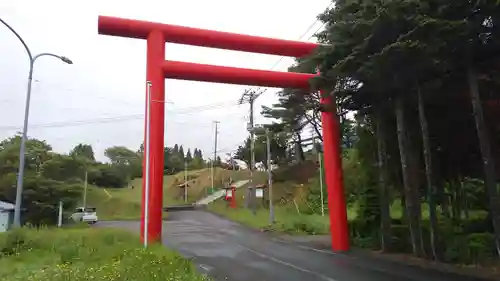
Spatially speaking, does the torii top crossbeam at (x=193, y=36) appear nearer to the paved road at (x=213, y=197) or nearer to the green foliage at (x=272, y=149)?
the green foliage at (x=272, y=149)

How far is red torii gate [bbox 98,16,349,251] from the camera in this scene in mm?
13555

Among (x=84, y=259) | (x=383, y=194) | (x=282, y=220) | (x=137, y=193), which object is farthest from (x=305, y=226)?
(x=137, y=193)

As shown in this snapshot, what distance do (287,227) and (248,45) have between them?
12898mm

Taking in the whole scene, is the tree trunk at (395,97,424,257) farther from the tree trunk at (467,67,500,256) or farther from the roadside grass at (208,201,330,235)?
the roadside grass at (208,201,330,235)

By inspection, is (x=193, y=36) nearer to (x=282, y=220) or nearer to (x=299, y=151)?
(x=282, y=220)

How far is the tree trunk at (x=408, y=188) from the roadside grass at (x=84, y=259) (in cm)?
757

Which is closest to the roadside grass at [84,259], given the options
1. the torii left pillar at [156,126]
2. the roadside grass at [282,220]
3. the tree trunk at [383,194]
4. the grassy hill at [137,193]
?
the torii left pillar at [156,126]

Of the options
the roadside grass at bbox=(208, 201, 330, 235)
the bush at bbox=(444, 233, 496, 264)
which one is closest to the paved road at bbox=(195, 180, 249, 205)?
the roadside grass at bbox=(208, 201, 330, 235)

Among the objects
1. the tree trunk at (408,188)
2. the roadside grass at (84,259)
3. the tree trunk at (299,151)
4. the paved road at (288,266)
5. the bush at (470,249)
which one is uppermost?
the tree trunk at (299,151)

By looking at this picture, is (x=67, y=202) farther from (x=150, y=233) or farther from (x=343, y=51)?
(x=343, y=51)

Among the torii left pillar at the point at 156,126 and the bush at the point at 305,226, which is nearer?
the torii left pillar at the point at 156,126

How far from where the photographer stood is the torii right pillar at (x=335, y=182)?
1593cm

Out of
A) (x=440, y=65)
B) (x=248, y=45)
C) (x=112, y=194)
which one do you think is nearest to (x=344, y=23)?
(x=440, y=65)

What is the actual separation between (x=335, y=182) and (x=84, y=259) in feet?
30.9
